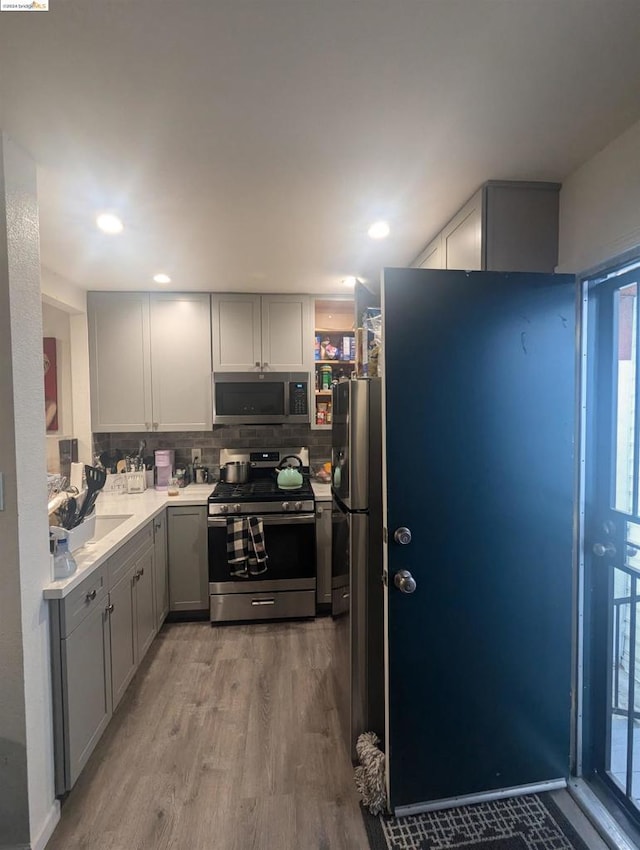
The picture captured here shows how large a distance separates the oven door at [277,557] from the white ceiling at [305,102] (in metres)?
1.92

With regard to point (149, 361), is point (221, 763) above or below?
below

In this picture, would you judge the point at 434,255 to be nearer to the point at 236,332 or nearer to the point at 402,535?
the point at 402,535

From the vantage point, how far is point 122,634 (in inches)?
79.7

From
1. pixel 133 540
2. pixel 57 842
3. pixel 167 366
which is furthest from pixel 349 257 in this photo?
pixel 57 842

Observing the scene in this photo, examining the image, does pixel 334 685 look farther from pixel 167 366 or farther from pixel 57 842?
pixel 167 366

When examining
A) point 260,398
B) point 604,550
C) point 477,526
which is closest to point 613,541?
point 604,550

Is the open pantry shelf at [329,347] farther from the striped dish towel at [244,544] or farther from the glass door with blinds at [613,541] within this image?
the glass door with blinds at [613,541]

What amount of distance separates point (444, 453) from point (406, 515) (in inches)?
10.7

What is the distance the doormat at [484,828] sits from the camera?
1.39 meters

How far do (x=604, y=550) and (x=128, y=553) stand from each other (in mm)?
2229

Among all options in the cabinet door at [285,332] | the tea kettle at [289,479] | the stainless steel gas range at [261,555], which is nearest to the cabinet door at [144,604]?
the stainless steel gas range at [261,555]

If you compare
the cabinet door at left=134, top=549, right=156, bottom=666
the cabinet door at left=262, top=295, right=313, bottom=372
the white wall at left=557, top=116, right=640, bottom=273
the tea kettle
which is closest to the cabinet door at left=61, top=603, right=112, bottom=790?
the cabinet door at left=134, top=549, right=156, bottom=666

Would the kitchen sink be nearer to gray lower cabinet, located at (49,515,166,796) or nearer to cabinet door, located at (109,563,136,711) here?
gray lower cabinet, located at (49,515,166,796)

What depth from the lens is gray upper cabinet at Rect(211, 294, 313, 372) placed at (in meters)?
3.21
